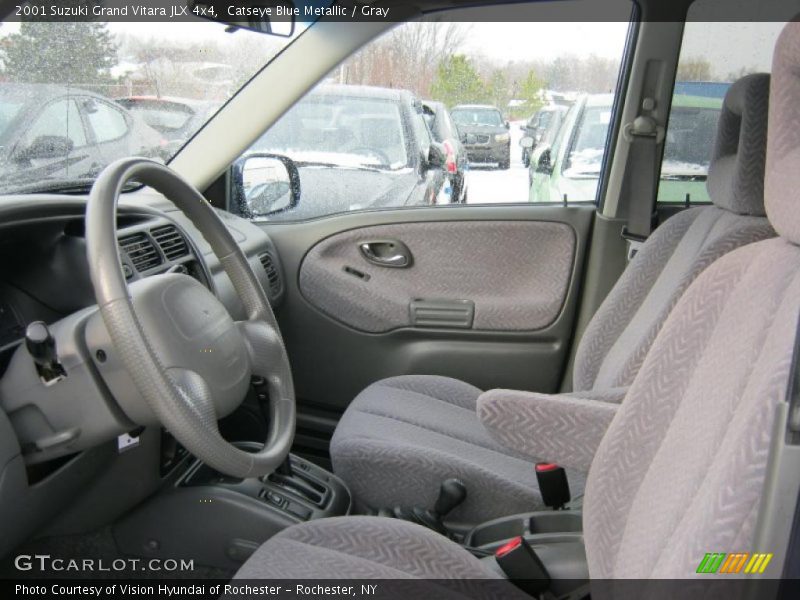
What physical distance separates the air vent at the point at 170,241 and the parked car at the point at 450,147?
87 centimetres

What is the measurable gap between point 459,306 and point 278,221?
2.13 feet

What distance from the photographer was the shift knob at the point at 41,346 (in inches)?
50.6

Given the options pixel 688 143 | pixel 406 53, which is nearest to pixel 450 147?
pixel 406 53

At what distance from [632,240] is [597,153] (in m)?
0.30

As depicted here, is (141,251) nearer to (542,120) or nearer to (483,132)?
(483,132)

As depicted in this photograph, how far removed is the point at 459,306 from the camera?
8.53 feet

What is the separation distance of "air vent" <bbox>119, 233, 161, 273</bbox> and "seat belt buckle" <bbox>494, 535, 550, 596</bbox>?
3.16ft

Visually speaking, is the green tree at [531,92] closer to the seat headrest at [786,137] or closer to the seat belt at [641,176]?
the seat belt at [641,176]

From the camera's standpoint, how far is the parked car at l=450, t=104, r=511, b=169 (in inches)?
97.3

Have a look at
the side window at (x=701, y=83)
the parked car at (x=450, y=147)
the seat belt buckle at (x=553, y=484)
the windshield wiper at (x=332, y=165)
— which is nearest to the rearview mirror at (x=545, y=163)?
the parked car at (x=450, y=147)

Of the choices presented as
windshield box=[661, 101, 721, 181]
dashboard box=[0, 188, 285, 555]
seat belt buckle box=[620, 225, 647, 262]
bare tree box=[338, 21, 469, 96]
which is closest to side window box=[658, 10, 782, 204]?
windshield box=[661, 101, 721, 181]

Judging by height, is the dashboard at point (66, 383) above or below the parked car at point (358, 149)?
below

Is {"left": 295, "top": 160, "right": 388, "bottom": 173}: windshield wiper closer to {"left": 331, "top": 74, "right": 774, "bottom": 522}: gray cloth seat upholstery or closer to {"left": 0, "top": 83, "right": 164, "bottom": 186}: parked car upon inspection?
{"left": 0, "top": 83, "right": 164, "bottom": 186}: parked car

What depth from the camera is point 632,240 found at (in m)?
2.47
